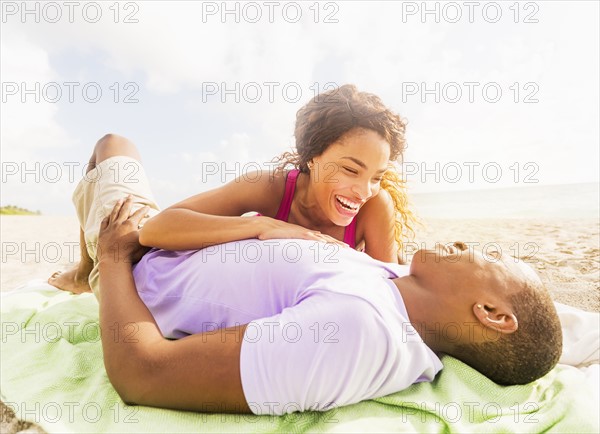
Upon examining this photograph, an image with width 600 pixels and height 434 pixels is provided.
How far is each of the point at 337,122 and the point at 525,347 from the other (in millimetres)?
1796

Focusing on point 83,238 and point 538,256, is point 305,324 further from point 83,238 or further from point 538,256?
point 538,256

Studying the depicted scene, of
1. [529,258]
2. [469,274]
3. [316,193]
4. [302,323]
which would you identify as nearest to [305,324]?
[302,323]

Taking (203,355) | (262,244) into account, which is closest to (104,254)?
→ (262,244)

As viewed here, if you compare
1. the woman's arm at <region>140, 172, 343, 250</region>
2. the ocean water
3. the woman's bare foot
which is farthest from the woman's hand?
the ocean water

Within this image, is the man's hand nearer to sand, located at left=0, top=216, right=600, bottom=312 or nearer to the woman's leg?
the woman's leg

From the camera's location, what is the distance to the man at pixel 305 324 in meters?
1.65

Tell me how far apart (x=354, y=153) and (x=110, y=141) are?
1928mm

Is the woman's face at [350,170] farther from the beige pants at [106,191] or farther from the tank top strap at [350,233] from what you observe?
the beige pants at [106,191]

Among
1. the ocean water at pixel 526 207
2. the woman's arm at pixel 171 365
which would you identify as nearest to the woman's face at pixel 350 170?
the woman's arm at pixel 171 365

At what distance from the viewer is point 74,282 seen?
154 inches

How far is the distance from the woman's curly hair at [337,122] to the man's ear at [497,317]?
1403mm

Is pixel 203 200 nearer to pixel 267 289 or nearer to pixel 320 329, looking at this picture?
pixel 267 289

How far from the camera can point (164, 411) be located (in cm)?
179

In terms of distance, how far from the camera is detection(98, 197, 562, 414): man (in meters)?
1.65
